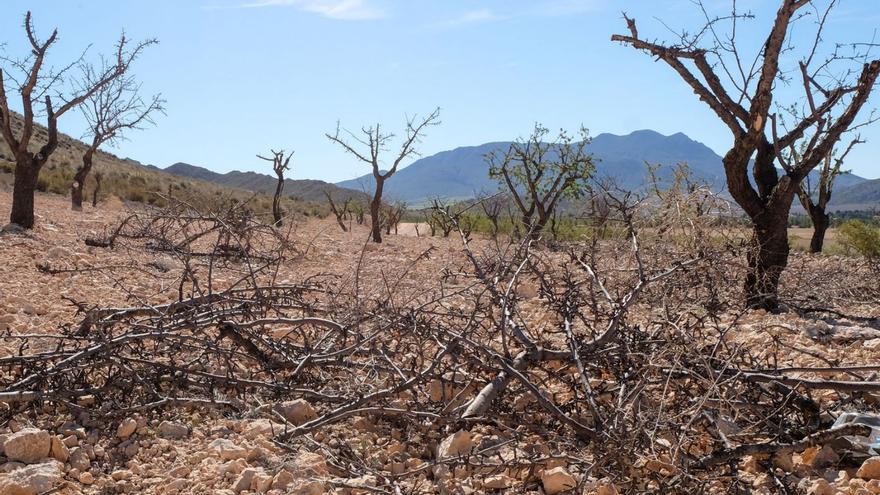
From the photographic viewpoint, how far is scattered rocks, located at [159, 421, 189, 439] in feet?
9.56

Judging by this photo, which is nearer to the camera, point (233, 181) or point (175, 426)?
point (175, 426)

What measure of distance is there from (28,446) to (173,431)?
0.52 m

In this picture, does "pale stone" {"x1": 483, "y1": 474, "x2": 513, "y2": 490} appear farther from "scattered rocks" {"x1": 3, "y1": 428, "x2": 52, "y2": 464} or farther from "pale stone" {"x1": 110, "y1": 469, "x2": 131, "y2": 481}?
"scattered rocks" {"x1": 3, "y1": 428, "x2": 52, "y2": 464}

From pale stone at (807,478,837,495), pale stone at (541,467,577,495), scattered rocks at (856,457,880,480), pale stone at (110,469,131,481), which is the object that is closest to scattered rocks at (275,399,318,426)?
pale stone at (110,469,131,481)

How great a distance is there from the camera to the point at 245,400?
3303 mm

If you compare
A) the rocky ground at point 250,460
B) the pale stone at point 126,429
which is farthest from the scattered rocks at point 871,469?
the pale stone at point 126,429

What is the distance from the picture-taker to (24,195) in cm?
1079

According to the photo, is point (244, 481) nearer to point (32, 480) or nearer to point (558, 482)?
point (32, 480)

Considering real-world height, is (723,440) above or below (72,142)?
below

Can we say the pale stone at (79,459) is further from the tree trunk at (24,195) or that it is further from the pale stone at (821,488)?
the tree trunk at (24,195)

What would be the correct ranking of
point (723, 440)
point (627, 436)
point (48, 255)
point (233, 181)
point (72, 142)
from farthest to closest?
point (233, 181) → point (72, 142) → point (48, 255) → point (723, 440) → point (627, 436)

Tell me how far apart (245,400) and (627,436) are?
1.85 m

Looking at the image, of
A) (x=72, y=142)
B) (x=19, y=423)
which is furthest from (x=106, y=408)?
Result: (x=72, y=142)

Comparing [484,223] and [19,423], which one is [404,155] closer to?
[484,223]
